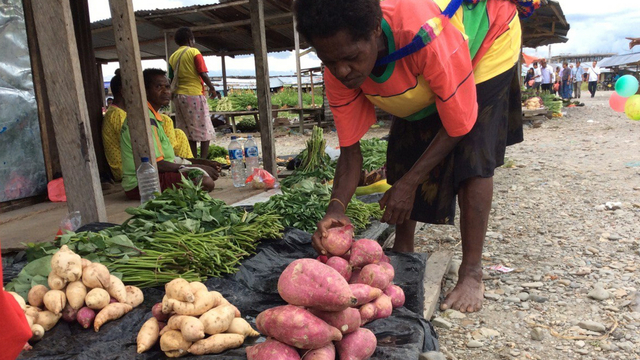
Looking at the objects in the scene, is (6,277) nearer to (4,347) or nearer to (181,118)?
(4,347)

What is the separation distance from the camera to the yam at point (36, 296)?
2.02 m

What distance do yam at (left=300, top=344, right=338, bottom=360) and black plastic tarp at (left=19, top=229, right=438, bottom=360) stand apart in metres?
0.23

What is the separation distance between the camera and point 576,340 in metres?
2.25

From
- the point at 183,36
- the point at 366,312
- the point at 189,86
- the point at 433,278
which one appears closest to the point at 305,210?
the point at 433,278

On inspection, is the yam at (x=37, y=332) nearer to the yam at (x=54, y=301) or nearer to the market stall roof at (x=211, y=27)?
the yam at (x=54, y=301)

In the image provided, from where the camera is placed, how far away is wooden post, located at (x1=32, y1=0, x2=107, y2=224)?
2.86m

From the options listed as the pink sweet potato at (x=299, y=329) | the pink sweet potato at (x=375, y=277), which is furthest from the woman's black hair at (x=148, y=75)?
the pink sweet potato at (x=299, y=329)

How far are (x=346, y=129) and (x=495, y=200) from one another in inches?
133

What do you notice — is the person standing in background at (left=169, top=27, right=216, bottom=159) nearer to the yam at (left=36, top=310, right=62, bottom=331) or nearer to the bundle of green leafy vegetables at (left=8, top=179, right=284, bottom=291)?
the bundle of green leafy vegetables at (left=8, top=179, right=284, bottom=291)

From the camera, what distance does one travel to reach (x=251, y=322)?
2170 millimetres

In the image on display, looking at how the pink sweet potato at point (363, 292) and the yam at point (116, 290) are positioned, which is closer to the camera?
the pink sweet potato at point (363, 292)

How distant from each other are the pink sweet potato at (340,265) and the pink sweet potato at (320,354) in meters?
0.51

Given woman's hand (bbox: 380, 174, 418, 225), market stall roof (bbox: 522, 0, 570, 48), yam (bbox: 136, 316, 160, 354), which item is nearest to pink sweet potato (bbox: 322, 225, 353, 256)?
woman's hand (bbox: 380, 174, 418, 225)

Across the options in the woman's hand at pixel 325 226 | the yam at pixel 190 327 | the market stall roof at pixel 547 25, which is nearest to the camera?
the yam at pixel 190 327
